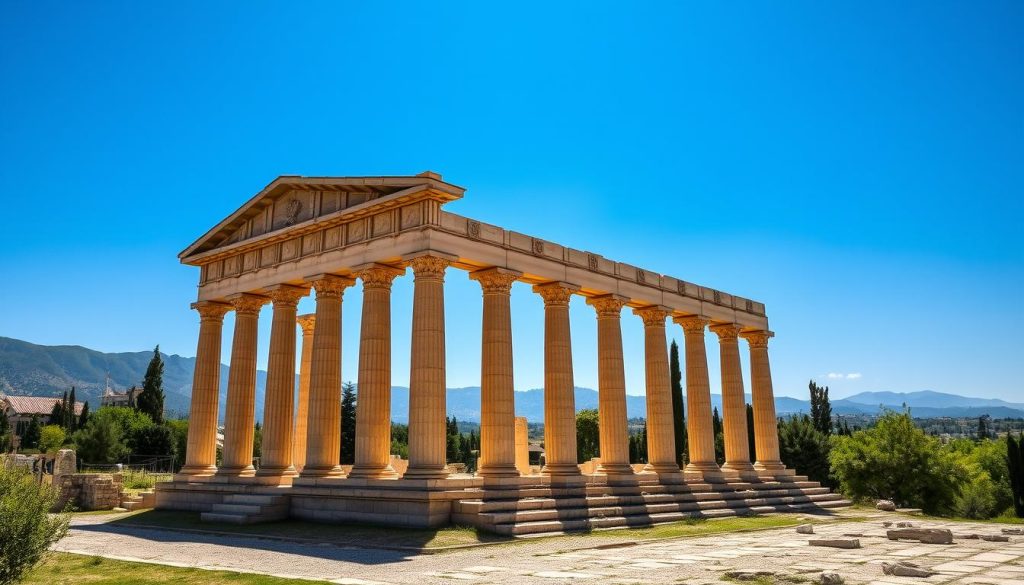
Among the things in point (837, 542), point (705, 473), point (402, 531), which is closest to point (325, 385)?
Result: point (402, 531)

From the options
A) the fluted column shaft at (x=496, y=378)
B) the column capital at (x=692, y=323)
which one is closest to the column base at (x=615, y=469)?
the fluted column shaft at (x=496, y=378)

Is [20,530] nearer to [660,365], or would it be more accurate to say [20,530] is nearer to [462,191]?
[462,191]

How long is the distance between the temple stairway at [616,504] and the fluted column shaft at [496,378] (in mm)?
1553

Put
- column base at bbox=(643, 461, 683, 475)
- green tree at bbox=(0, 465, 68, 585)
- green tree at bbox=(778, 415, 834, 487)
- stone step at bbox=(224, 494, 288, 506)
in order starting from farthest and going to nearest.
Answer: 1. green tree at bbox=(778, 415, 834, 487)
2. column base at bbox=(643, 461, 683, 475)
3. stone step at bbox=(224, 494, 288, 506)
4. green tree at bbox=(0, 465, 68, 585)

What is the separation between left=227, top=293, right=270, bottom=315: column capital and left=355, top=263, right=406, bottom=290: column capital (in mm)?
9414

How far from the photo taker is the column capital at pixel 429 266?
30.9 metres

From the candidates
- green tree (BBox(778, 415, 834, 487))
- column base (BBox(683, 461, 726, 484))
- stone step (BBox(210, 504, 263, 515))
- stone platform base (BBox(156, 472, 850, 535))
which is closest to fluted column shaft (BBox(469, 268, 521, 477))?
stone platform base (BBox(156, 472, 850, 535))

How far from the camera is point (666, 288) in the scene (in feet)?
142

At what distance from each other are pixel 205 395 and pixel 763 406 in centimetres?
3439

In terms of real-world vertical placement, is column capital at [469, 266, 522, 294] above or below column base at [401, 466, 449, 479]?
above

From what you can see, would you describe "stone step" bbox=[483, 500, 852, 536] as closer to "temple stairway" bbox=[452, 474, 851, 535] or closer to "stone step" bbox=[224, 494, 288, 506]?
"temple stairway" bbox=[452, 474, 851, 535]

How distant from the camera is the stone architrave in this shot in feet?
163

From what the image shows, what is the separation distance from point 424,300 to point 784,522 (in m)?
19.0

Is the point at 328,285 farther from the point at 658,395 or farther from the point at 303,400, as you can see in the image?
the point at 658,395
